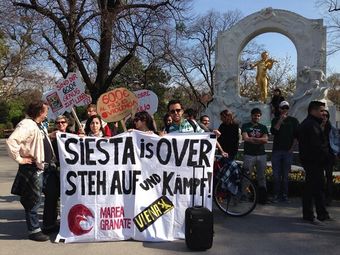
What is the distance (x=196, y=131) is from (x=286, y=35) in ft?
68.7

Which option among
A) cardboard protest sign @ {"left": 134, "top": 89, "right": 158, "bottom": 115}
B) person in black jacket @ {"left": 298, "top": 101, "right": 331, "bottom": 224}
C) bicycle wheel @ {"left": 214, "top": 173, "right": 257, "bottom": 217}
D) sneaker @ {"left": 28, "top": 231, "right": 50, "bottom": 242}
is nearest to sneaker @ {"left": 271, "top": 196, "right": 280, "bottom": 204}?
bicycle wheel @ {"left": 214, "top": 173, "right": 257, "bottom": 217}

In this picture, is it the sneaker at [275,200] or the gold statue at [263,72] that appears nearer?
the sneaker at [275,200]

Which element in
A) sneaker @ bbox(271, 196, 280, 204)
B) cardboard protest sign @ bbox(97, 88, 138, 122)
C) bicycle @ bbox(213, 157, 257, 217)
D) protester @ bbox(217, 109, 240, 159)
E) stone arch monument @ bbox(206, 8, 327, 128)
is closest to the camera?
cardboard protest sign @ bbox(97, 88, 138, 122)

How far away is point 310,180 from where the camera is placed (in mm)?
7309

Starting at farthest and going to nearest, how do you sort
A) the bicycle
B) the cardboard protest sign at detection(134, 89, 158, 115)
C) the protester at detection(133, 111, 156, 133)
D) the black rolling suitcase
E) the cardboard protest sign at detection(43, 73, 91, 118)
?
1. the cardboard protest sign at detection(134, 89, 158, 115)
2. the cardboard protest sign at detection(43, 73, 91, 118)
3. the bicycle
4. the protester at detection(133, 111, 156, 133)
5. the black rolling suitcase

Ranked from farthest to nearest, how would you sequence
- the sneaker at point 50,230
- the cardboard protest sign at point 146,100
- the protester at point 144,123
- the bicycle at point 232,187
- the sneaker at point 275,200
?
the cardboard protest sign at point 146,100, the sneaker at point 275,200, the bicycle at point 232,187, the protester at point 144,123, the sneaker at point 50,230

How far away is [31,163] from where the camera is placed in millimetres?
6234

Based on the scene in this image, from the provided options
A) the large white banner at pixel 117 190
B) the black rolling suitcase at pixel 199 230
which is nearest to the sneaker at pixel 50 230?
the large white banner at pixel 117 190

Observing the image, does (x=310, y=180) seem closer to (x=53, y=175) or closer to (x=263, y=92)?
(x=53, y=175)

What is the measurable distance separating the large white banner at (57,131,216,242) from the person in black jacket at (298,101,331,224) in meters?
2.28

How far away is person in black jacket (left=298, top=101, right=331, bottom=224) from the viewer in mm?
7230

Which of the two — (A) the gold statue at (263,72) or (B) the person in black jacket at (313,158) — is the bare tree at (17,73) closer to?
(A) the gold statue at (263,72)

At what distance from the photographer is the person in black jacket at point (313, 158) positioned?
7.23m

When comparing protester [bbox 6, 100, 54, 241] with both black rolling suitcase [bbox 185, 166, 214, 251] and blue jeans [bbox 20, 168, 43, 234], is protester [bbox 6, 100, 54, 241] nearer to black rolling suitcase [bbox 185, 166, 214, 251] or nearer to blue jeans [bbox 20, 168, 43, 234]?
blue jeans [bbox 20, 168, 43, 234]
